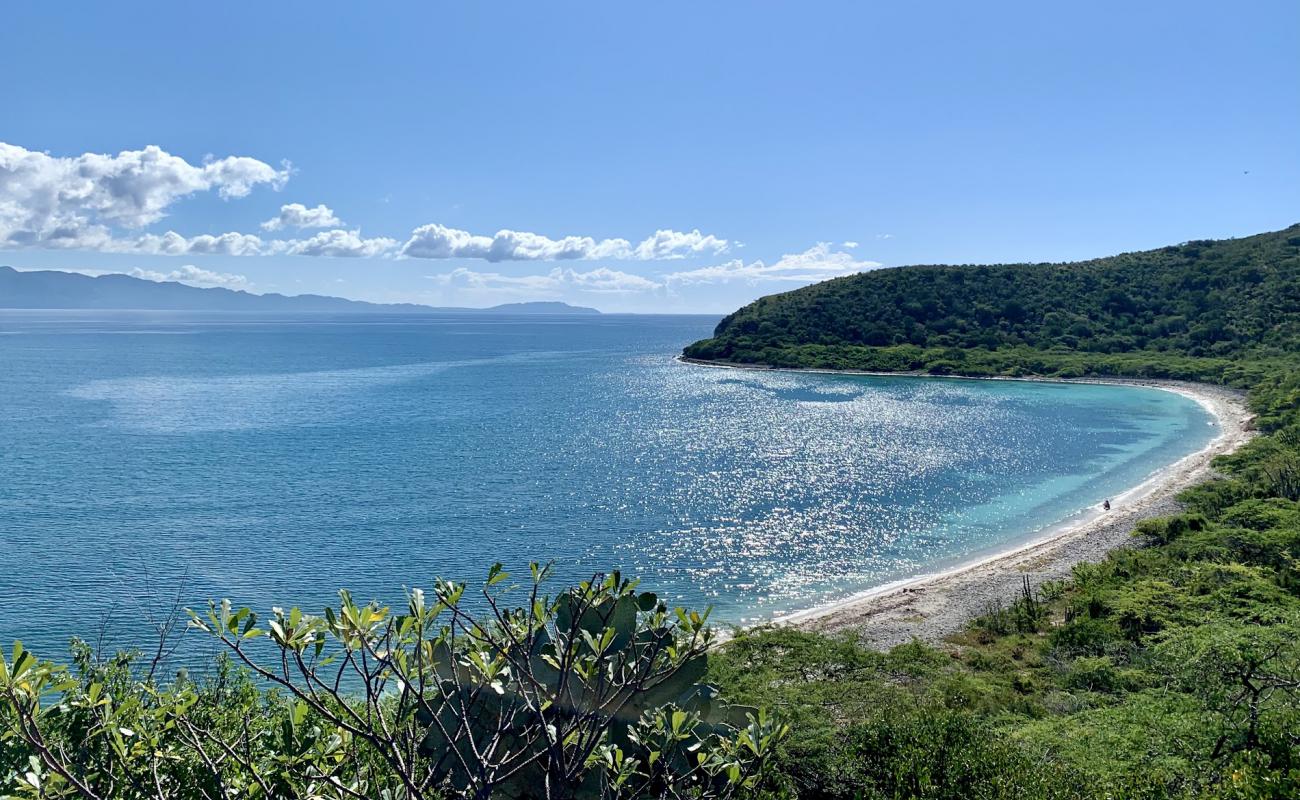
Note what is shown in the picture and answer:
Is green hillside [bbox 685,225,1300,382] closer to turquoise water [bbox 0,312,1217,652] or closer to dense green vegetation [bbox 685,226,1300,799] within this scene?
turquoise water [bbox 0,312,1217,652]

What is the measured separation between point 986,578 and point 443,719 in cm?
3599

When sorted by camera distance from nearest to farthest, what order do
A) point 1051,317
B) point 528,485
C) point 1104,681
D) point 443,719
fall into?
1. point 443,719
2. point 1104,681
3. point 528,485
4. point 1051,317

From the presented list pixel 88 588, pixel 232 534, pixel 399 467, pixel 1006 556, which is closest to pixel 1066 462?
pixel 1006 556

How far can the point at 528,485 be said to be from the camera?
58.2 metres

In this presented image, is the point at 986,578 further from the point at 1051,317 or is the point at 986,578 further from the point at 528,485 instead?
the point at 1051,317

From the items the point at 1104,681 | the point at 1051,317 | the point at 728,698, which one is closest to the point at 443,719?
the point at 728,698

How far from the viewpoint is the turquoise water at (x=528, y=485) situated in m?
39.1

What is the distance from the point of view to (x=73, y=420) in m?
80.9

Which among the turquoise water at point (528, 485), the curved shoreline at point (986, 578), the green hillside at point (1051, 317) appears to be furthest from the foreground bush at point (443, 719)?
the green hillside at point (1051, 317)

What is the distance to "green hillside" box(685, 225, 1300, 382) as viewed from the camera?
126m

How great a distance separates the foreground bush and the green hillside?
123 metres

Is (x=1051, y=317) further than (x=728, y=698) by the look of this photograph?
Yes

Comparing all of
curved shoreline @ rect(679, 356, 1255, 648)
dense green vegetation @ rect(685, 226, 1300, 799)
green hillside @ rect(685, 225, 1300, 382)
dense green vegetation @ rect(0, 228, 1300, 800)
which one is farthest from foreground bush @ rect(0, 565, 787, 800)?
green hillside @ rect(685, 225, 1300, 382)

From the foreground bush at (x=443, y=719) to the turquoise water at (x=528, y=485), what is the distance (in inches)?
501
